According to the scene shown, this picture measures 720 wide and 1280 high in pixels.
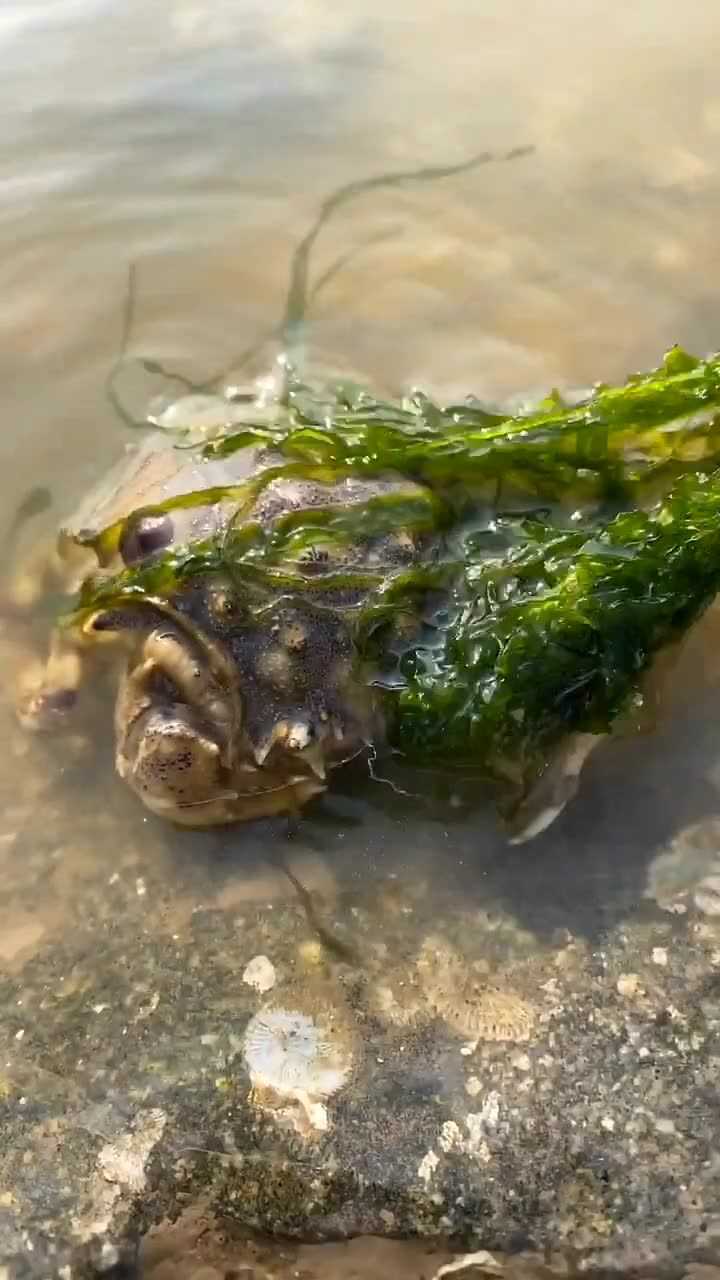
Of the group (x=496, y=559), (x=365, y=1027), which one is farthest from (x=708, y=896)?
(x=496, y=559)

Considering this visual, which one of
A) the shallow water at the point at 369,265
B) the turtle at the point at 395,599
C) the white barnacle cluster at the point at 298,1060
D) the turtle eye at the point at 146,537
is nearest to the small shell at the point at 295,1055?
the white barnacle cluster at the point at 298,1060

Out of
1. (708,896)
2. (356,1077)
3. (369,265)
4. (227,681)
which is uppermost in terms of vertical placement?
(369,265)

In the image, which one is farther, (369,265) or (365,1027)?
(369,265)

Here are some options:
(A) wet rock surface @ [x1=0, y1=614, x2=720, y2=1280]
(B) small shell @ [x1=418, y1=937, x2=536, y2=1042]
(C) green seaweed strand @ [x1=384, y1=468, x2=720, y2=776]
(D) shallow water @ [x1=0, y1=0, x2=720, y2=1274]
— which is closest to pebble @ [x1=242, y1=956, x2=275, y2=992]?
(A) wet rock surface @ [x1=0, y1=614, x2=720, y2=1280]

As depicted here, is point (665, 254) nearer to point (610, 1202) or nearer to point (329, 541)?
point (329, 541)

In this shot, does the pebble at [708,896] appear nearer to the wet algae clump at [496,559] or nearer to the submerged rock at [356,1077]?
the submerged rock at [356,1077]

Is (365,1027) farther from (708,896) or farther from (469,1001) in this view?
(708,896)
